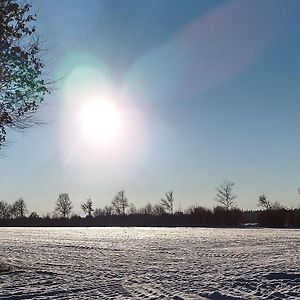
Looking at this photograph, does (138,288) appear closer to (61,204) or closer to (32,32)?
(32,32)

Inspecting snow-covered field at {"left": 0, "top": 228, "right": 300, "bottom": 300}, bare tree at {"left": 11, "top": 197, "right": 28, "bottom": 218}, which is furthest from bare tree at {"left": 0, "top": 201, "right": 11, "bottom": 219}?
snow-covered field at {"left": 0, "top": 228, "right": 300, "bottom": 300}

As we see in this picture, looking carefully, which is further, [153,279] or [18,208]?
[18,208]

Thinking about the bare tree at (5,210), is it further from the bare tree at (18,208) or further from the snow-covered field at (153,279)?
the snow-covered field at (153,279)

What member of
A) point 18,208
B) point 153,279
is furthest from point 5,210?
point 153,279

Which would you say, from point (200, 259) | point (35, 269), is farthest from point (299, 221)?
point (35, 269)

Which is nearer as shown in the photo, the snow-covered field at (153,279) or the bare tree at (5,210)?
the snow-covered field at (153,279)

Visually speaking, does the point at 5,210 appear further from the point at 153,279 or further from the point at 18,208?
the point at 153,279

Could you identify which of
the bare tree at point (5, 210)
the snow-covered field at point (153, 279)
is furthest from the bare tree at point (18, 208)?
the snow-covered field at point (153, 279)

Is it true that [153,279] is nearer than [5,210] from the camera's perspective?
Yes

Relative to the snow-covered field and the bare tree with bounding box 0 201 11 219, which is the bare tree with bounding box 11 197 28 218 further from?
the snow-covered field

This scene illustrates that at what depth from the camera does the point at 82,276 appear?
15523 mm

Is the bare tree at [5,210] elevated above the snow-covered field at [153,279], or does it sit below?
above

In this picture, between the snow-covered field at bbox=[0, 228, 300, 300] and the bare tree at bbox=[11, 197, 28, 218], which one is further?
the bare tree at bbox=[11, 197, 28, 218]

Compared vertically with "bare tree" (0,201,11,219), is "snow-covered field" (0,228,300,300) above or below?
below
